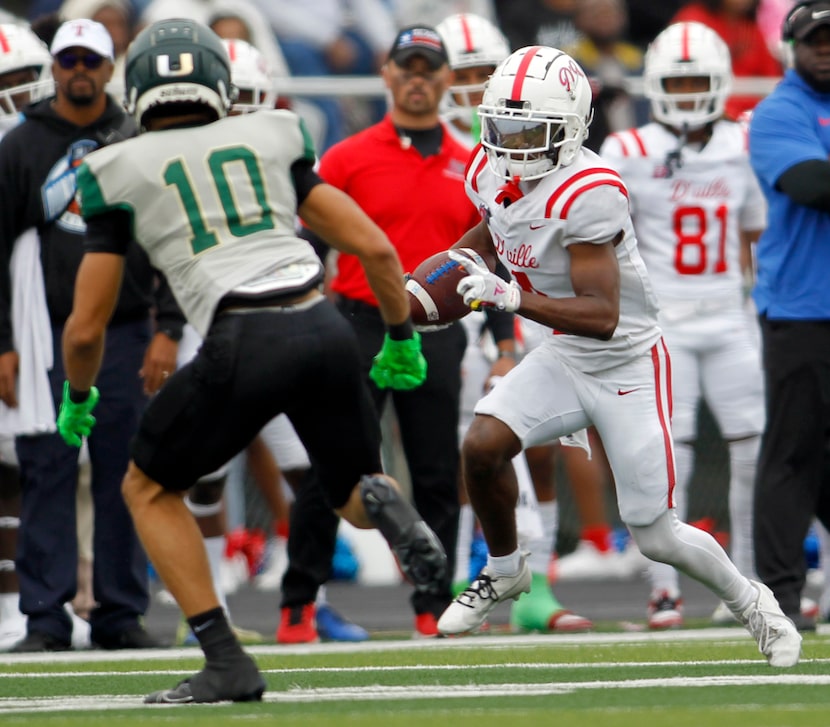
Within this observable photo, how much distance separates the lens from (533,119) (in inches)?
227

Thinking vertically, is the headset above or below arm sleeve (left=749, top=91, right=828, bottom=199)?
above

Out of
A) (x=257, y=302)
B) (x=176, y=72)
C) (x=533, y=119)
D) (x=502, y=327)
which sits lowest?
(x=502, y=327)

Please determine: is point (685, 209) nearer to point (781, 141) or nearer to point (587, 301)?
point (781, 141)

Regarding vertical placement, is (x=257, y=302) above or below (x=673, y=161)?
above

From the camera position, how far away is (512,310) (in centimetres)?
543

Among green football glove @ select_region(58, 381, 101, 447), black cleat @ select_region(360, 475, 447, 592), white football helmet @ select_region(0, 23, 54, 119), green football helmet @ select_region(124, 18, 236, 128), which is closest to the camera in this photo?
black cleat @ select_region(360, 475, 447, 592)

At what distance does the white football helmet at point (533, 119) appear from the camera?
5.79 m

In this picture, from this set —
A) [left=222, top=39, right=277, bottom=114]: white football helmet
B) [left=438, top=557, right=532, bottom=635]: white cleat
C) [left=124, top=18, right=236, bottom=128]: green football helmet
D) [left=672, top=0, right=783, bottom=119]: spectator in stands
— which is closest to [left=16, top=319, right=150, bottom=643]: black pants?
[left=222, top=39, right=277, bottom=114]: white football helmet

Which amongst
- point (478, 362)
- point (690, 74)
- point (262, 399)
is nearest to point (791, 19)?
point (690, 74)

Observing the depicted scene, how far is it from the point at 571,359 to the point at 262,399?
4.26ft

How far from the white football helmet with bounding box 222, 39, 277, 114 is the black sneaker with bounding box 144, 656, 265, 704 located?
366 centimetres

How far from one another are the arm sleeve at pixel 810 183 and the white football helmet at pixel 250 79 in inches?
90.9

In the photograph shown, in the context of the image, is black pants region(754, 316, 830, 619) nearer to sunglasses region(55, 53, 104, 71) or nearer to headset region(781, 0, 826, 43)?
headset region(781, 0, 826, 43)

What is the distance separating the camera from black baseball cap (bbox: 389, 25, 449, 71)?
307 inches
